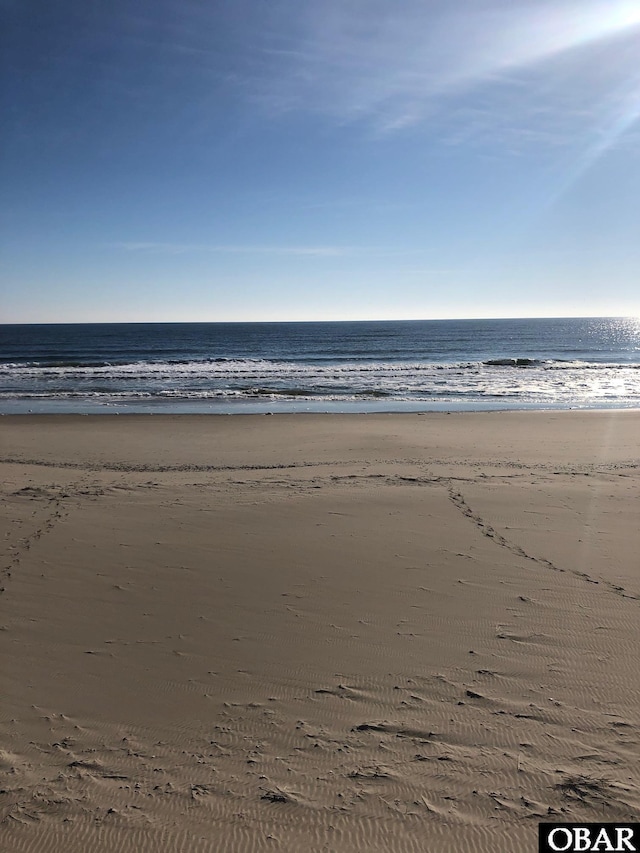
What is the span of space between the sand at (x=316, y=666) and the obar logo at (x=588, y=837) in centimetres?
5

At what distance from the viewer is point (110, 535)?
23.2ft

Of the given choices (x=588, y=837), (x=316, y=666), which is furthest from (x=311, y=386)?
(x=588, y=837)

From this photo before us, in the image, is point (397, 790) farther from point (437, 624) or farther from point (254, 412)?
point (254, 412)

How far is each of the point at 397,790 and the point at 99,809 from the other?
5.60 ft

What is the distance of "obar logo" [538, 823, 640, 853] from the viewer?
2836 millimetres

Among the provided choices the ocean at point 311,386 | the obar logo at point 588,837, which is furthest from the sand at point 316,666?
the ocean at point 311,386

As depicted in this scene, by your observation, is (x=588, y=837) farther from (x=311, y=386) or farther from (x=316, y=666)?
(x=311, y=386)

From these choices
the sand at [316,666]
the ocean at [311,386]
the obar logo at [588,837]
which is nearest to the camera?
the obar logo at [588,837]

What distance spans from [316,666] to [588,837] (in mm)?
2078

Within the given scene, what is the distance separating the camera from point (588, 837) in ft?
9.49

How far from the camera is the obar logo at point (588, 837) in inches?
112

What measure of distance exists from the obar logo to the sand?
0.05 m

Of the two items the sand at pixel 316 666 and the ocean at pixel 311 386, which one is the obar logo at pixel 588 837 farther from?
the ocean at pixel 311 386

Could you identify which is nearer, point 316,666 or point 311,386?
point 316,666
